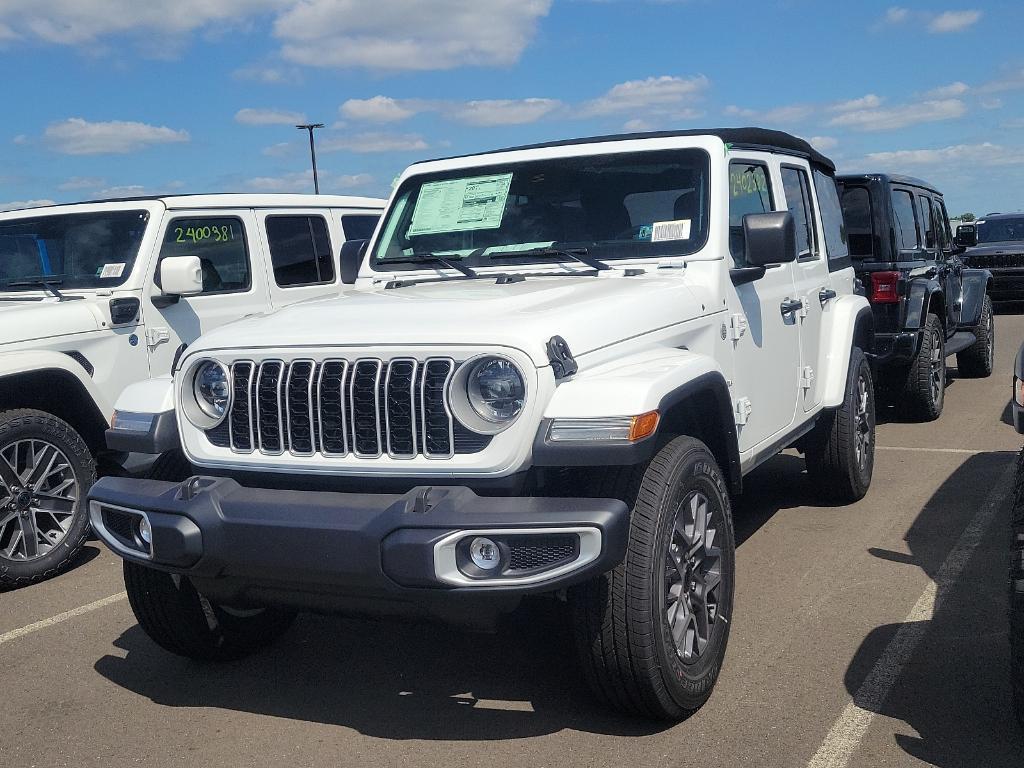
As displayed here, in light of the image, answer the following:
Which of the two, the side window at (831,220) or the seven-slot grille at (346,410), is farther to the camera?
the side window at (831,220)

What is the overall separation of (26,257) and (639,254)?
13.3 ft

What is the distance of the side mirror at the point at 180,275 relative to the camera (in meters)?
6.00

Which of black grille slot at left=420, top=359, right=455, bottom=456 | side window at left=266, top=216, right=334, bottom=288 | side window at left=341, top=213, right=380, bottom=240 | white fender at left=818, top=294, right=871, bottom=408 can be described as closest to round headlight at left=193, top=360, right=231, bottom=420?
black grille slot at left=420, top=359, right=455, bottom=456

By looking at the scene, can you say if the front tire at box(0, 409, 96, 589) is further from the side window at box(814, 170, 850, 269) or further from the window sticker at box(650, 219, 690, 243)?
the side window at box(814, 170, 850, 269)

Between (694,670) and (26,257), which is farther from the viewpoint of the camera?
(26,257)

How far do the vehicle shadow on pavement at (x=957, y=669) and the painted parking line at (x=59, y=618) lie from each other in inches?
129

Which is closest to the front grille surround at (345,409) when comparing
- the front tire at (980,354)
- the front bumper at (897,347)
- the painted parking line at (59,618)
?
the painted parking line at (59,618)

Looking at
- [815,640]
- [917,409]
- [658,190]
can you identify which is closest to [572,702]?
[815,640]

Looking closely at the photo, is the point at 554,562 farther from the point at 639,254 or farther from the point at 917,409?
the point at 917,409

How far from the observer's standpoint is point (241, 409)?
11.5 ft

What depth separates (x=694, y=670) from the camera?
3516 mm

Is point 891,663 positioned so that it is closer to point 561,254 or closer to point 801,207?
point 561,254

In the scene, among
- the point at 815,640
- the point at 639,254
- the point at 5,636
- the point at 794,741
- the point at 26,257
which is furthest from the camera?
the point at 26,257

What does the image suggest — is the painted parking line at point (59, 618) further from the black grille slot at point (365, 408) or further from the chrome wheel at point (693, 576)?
the chrome wheel at point (693, 576)
